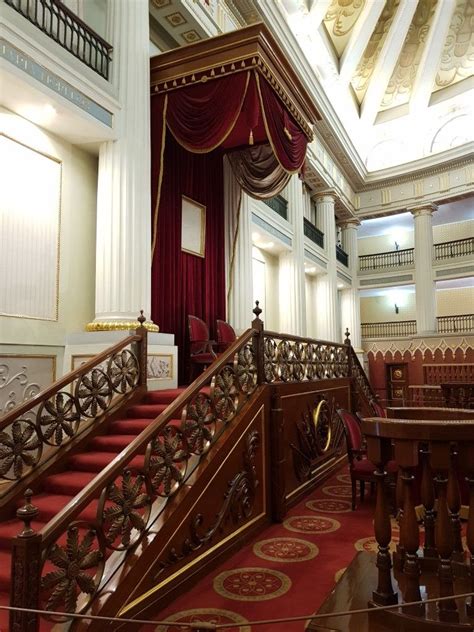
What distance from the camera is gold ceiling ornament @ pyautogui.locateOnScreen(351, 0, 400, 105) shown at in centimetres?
1322

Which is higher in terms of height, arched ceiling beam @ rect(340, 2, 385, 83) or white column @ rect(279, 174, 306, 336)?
arched ceiling beam @ rect(340, 2, 385, 83)

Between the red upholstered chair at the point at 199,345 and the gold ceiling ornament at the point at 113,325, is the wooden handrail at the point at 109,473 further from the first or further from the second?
the red upholstered chair at the point at 199,345

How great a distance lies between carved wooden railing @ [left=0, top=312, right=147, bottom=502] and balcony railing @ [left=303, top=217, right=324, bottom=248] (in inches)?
343

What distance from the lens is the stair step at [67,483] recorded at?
3.24 metres

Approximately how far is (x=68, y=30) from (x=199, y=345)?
3.64 meters

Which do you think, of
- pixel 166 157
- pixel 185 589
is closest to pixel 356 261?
pixel 166 157

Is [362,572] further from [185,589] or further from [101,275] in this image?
[101,275]

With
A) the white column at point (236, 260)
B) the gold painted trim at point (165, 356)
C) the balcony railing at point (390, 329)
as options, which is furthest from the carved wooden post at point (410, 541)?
the balcony railing at point (390, 329)

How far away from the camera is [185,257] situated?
6746 millimetres

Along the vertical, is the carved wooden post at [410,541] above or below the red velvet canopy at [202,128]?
below

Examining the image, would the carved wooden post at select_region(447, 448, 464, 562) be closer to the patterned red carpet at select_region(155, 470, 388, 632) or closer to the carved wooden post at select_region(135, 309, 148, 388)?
the patterned red carpet at select_region(155, 470, 388, 632)

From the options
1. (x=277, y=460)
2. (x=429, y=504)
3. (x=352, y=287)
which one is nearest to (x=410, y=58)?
(x=352, y=287)

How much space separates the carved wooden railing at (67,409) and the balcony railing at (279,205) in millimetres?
6404

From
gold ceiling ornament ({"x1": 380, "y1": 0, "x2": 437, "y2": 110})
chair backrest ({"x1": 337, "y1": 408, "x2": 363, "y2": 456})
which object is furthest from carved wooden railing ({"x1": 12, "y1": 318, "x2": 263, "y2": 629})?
gold ceiling ornament ({"x1": 380, "y1": 0, "x2": 437, "y2": 110})
